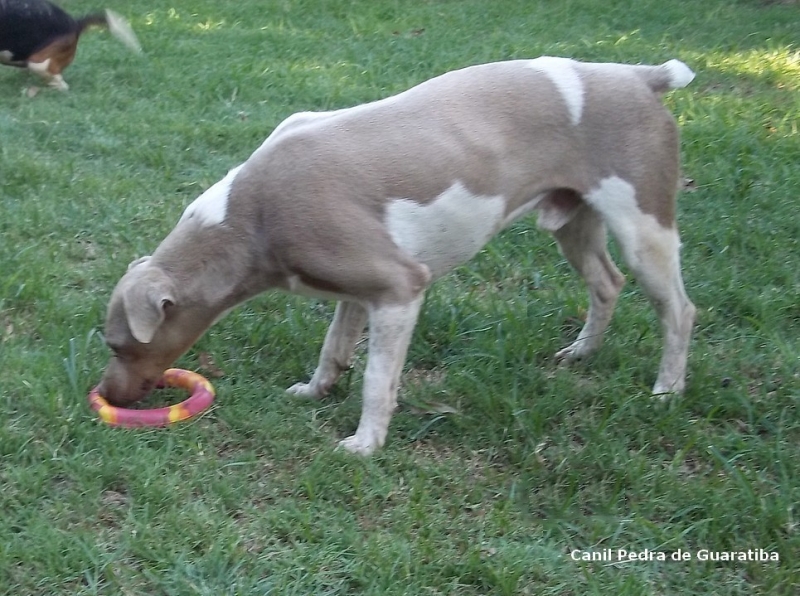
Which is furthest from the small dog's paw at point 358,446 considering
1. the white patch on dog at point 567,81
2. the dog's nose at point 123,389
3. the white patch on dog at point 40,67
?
the white patch on dog at point 40,67

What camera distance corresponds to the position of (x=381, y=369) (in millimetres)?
3441

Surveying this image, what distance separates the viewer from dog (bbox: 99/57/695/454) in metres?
3.28

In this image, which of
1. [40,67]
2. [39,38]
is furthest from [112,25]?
[40,67]

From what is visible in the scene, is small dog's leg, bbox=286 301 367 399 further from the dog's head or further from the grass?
the dog's head

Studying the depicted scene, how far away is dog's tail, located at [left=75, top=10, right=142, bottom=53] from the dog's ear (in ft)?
18.1

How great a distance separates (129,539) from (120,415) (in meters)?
0.67

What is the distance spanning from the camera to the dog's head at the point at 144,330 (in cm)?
329

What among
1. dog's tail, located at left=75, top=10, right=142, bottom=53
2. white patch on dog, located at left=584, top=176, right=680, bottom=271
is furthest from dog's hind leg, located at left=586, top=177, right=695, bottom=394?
dog's tail, located at left=75, top=10, right=142, bottom=53

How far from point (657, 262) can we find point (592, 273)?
0.48 m

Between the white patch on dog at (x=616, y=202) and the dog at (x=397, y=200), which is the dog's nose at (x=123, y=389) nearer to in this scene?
the dog at (x=397, y=200)

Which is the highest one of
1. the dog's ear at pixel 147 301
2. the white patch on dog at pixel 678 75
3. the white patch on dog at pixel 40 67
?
the white patch on dog at pixel 678 75

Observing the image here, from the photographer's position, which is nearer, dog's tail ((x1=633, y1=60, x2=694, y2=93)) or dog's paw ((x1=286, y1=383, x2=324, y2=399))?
dog's tail ((x1=633, y1=60, x2=694, y2=93))

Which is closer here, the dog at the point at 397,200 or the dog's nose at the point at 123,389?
the dog at the point at 397,200

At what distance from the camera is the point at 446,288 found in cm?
474
